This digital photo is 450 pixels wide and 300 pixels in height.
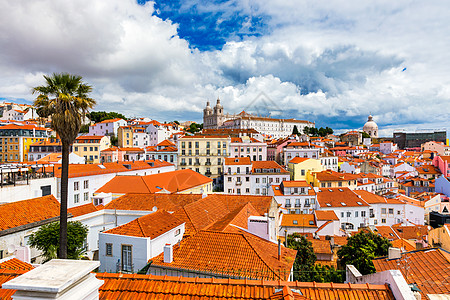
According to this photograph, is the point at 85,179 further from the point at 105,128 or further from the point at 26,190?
the point at 105,128

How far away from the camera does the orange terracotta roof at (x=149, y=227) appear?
40.1 ft

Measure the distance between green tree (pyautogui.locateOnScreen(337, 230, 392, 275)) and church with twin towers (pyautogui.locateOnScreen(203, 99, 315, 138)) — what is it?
116045 millimetres

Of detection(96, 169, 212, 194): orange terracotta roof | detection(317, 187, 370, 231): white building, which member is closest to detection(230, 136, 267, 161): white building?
detection(96, 169, 212, 194): orange terracotta roof

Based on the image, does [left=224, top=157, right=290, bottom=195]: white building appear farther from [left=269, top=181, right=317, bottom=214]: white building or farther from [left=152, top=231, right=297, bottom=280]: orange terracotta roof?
[left=152, top=231, right=297, bottom=280]: orange terracotta roof

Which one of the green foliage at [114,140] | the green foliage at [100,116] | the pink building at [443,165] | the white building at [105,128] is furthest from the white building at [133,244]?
the green foliage at [100,116]

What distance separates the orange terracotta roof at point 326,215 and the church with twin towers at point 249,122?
99742mm

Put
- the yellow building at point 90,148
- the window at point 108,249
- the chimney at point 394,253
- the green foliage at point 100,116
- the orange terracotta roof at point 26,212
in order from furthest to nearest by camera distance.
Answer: the green foliage at point 100,116, the yellow building at point 90,148, the orange terracotta roof at point 26,212, the window at point 108,249, the chimney at point 394,253

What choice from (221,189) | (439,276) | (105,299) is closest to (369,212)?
(221,189)

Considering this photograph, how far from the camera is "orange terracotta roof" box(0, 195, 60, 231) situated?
52.5ft

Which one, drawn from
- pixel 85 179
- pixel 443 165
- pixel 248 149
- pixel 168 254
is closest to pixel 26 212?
pixel 85 179

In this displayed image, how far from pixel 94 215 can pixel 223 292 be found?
18.7 m

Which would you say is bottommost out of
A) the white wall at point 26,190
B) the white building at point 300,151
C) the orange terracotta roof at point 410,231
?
the orange terracotta roof at point 410,231

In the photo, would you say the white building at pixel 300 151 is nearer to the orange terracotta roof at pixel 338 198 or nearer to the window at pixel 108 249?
the orange terracotta roof at pixel 338 198

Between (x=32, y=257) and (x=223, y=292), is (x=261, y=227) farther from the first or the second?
(x=32, y=257)
